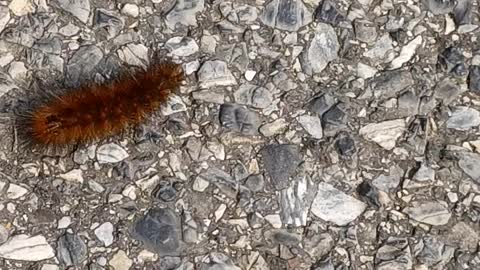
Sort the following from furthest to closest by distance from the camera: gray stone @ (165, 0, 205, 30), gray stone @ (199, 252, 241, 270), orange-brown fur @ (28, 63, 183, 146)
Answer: gray stone @ (165, 0, 205, 30)
gray stone @ (199, 252, 241, 270)
orange-brown fur @ (28, 63, 183, 146)

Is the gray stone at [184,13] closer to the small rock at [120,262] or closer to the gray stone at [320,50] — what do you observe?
the gray stone at [320,50]

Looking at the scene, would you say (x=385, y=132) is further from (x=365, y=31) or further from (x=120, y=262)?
(x=120, y=262)

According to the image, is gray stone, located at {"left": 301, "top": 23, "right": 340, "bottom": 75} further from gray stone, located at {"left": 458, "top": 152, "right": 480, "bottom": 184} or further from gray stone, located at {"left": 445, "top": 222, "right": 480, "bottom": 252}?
gray stone, located at {"left": 445, "top": 222, "right": 480, "bottom": 252}

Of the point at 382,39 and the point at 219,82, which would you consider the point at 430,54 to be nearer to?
the point at 382,39

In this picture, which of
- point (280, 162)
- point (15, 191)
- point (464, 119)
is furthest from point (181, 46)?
point (464, 119)

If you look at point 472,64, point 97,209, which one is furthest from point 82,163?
point 472,64

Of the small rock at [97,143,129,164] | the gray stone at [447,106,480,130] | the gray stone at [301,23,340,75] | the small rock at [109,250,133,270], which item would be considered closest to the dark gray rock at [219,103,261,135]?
the gray stone at [301,23,340,75]

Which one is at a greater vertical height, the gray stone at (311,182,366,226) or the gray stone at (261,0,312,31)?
the gray stone at (261,0,312,31)
